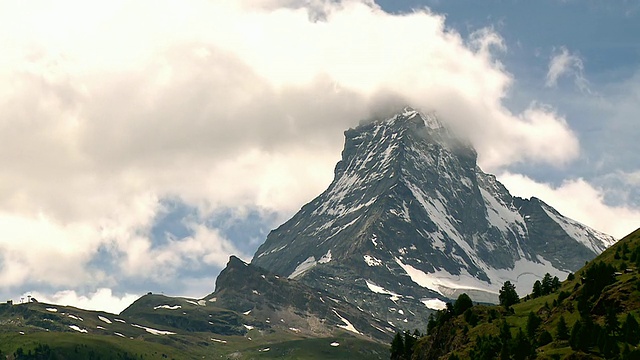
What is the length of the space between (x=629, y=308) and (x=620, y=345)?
69.2 feet

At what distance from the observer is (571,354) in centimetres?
17638

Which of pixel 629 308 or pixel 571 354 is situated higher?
pixel 629 308

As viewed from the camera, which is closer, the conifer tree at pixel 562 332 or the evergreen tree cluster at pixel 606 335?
the evergreen tree cluster at pixel 606 335

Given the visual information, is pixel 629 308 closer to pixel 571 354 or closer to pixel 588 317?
pixel 588 317

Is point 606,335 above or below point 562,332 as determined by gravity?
below

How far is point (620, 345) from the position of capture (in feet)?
592

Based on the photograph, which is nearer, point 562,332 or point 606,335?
point 606,335

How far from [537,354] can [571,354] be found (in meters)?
11.3

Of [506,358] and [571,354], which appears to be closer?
[571,354]

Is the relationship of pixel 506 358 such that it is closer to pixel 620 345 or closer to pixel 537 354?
pixel 537 354

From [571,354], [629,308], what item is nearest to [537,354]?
[571,354]

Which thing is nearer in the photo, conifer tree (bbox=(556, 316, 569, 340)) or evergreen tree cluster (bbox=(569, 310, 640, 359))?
evergreen tree cluster (bbox=(569, 310, 640, 359))

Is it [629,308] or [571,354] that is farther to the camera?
[629,308]

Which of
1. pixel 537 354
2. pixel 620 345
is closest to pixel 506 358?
pixel 537 354
